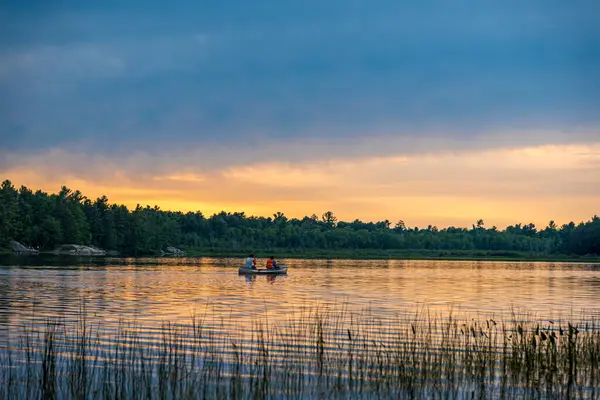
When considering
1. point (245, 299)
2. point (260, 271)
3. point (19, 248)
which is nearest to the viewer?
point (245, 299)

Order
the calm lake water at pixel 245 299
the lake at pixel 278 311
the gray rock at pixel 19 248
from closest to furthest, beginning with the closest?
the lake at pixel 278 311 → the calm lake water at pixel 245 299 → the gray rock at pixel 19 248

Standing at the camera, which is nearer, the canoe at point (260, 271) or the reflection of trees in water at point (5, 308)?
the reflection of trees in water at point (5, 308)

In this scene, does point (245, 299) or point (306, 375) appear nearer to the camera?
point (306, 375)

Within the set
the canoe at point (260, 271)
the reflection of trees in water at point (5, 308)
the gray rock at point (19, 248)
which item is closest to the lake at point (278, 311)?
the reflection of trees in water at point (5, 308)

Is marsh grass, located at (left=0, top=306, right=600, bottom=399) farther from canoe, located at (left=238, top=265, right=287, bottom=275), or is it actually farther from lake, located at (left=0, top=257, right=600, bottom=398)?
canoe, located at (left=238, top=265, right=287, bottom=275)

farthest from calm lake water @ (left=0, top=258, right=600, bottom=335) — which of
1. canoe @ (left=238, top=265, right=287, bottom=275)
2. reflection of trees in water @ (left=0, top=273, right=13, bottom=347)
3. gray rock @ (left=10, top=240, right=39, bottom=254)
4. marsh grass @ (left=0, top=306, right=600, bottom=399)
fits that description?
gray rock @ (left=10, top=240, right=39, bottom=254)

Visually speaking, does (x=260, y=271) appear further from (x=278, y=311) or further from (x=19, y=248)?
(x=19, y=248)

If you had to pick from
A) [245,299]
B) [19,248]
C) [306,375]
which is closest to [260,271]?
[245,299]

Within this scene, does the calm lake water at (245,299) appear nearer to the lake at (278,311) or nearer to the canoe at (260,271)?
the lake at (278,311)

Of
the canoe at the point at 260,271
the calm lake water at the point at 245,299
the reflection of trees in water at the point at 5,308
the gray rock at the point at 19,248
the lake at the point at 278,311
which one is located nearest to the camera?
the lake at the point at 278,311

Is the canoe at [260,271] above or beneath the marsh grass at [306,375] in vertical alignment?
beneath

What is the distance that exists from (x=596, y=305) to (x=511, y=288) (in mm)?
19164

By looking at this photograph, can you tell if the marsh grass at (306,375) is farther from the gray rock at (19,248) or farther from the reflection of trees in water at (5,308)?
the gray rock at (19,248)

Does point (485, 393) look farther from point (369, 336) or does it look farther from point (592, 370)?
point (369, 336)
